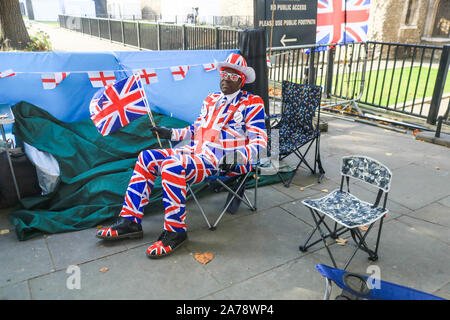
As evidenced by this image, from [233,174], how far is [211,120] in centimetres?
60

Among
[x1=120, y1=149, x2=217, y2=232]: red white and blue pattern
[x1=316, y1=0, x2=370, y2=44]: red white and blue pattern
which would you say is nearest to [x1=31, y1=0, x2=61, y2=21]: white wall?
[x1=316, y1=0, x2=370, y2=44]: red white and blue pattern

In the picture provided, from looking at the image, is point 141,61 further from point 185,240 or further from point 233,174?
point 185,240

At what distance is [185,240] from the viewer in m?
3.33

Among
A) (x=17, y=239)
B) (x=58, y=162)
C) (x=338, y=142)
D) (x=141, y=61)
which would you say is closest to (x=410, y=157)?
(x=338, y=142)

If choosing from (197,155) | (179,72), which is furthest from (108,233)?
(179,72)

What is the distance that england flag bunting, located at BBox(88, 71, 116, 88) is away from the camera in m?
4.47

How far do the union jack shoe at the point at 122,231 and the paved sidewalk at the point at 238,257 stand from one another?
0.25ft

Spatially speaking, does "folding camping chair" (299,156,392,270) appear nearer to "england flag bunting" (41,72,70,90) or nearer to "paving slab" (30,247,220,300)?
"paving slab" (30,247,220,300)

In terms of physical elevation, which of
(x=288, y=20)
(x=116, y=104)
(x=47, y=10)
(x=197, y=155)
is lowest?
(x=197, y=155)

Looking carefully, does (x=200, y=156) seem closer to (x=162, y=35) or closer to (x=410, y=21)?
(x=162, y=35)

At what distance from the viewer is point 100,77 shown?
4.54m

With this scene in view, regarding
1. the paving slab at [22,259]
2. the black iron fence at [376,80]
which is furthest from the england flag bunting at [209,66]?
the paving slab at [22,259]

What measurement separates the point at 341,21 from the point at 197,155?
16.9 feet
